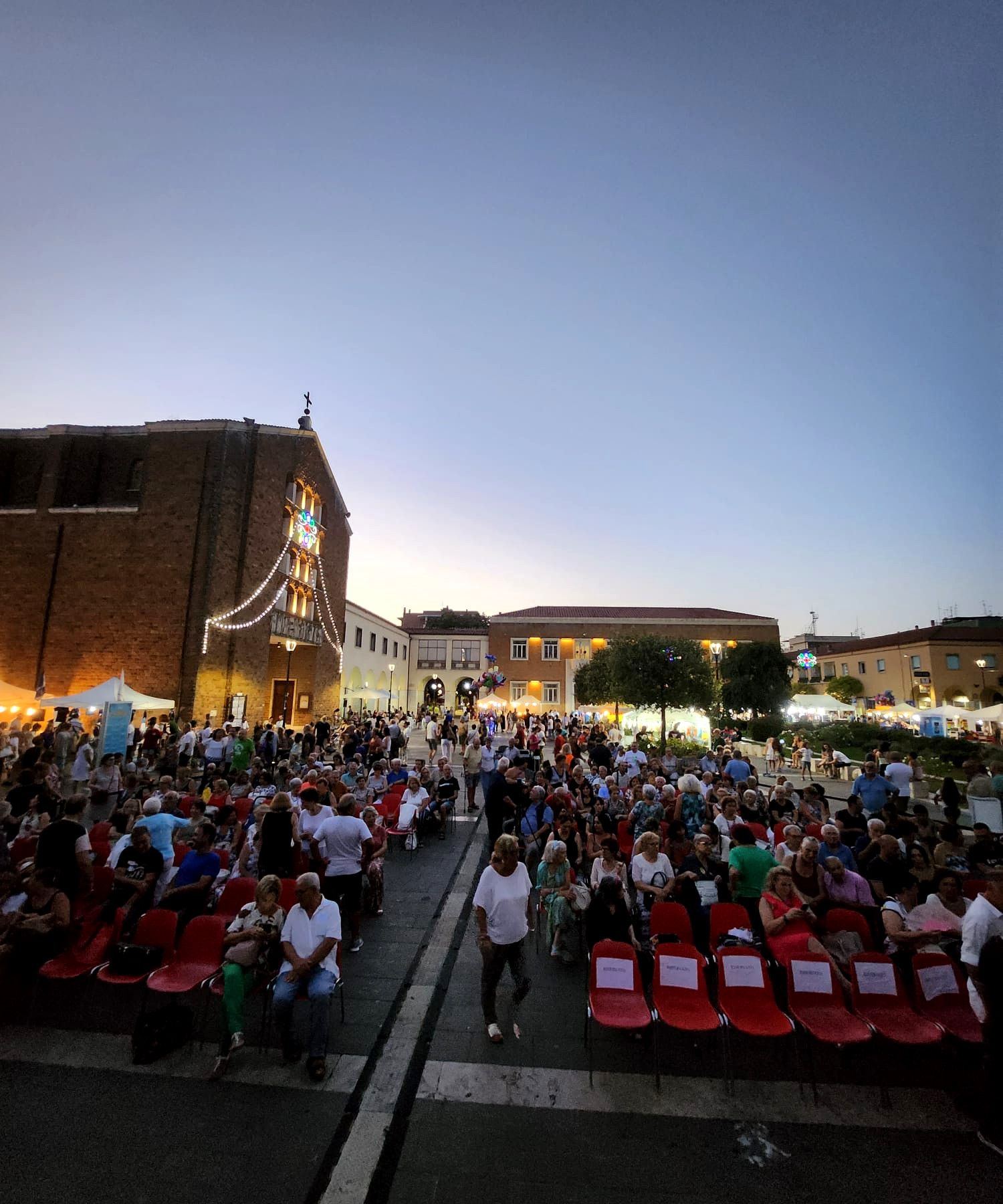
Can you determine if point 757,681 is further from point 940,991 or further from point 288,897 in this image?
point 288,897

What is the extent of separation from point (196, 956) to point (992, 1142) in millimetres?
6011

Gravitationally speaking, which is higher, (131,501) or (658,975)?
(131,501)

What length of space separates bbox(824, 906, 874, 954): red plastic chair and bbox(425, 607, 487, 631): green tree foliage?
66482mm

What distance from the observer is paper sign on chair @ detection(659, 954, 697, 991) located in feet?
15.4

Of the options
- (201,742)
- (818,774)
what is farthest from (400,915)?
(818,774)

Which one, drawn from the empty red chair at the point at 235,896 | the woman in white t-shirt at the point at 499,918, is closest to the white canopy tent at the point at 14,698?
the empty red chair at the point at 235,896

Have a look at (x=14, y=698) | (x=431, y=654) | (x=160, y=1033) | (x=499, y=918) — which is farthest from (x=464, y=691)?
(x=160, y=1033)

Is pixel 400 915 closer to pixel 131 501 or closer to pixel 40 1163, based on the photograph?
pixel 40 1163

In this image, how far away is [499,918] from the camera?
4.90 m

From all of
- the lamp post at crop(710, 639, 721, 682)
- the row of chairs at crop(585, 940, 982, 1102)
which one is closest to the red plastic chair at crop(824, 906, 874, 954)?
the row of chairs at crop(585, 940, 982, 1102)

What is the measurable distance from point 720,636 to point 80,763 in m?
47.5

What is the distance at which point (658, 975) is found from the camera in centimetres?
473

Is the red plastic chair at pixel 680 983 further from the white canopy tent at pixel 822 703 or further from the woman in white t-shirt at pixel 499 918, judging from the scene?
the white canopy tent at pixel 822 703

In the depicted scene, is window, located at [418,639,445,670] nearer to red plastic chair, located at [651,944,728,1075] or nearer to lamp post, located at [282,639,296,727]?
lamp post, located at [282,639,296,727]
